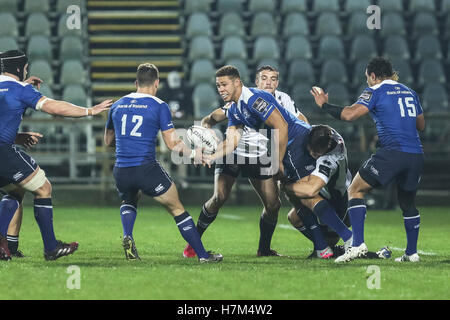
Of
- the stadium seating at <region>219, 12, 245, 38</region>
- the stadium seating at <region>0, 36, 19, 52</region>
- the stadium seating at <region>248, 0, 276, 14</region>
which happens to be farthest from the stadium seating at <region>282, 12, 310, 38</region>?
the stadium seating at <region>0, 36, 19, 52</region>

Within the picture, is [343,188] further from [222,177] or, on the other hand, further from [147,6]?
[147,6]

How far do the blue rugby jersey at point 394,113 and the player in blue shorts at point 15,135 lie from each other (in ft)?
7.48

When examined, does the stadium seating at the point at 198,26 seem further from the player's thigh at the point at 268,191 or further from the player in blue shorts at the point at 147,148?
the player in blue shorts at the point at 147,148

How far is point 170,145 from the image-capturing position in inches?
261

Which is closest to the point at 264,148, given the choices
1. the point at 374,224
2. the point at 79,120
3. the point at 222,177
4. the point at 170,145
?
the point at 222,177

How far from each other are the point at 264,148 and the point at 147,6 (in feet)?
40.3

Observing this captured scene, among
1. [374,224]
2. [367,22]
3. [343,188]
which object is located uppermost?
[367,22]

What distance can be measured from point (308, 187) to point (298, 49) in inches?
447

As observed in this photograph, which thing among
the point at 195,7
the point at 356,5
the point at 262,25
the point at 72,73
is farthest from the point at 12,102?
the point at 356,5

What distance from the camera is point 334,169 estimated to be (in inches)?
278

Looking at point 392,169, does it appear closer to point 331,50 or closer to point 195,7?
point 331,50

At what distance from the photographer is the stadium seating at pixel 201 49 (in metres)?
17.6

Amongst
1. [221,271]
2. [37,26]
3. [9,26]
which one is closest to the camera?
[221,271]
